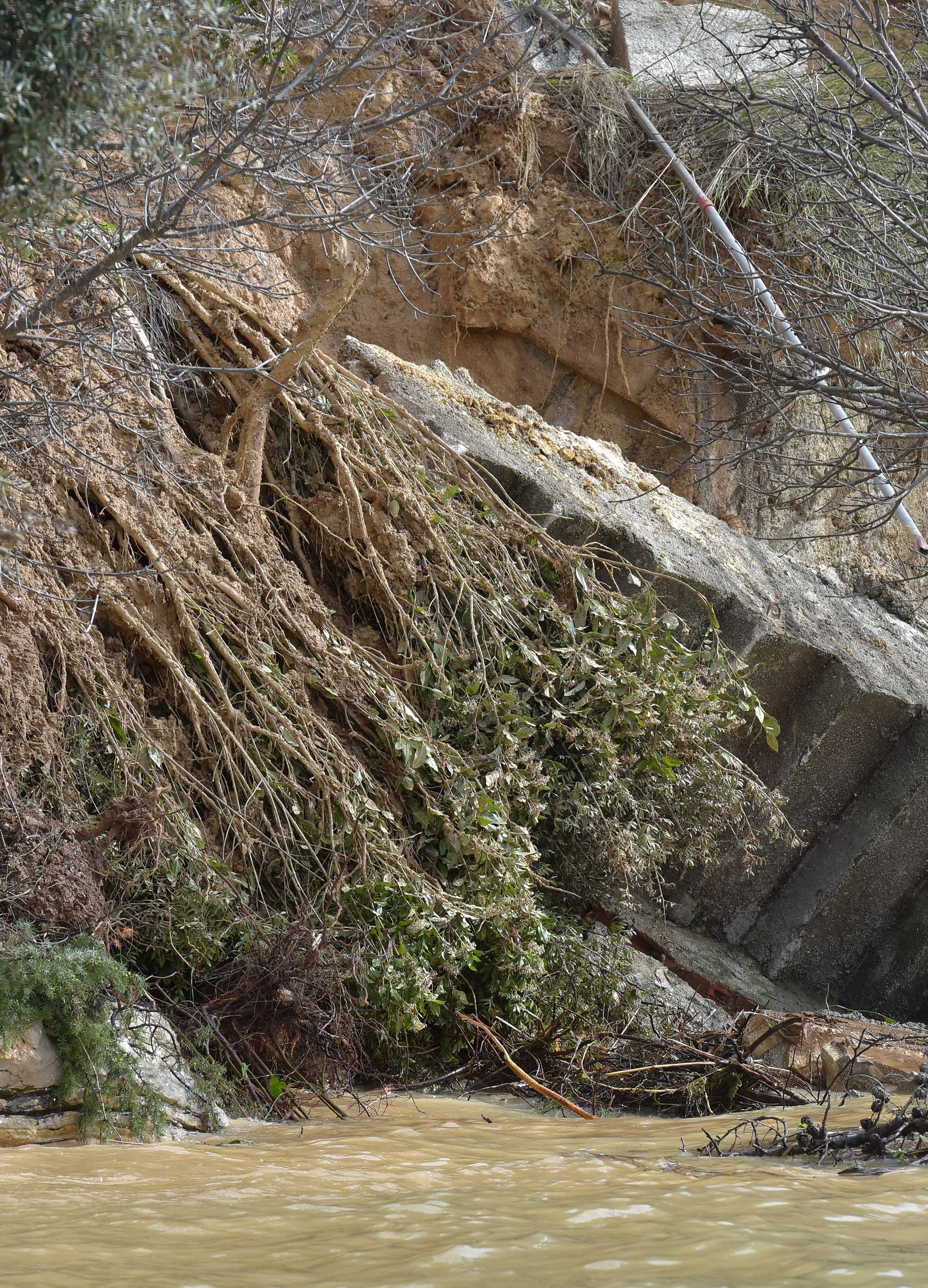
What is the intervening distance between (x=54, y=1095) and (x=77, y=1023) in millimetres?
183

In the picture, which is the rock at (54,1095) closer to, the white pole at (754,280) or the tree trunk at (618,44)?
the white pole at (754,280)

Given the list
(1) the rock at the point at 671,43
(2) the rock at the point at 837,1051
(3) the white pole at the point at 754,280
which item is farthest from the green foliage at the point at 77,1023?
(1) the rock at the point at 671,43

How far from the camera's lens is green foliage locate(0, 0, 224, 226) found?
1571 millimetres

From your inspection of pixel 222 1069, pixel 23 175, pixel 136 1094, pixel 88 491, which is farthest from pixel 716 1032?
pixel 23 175

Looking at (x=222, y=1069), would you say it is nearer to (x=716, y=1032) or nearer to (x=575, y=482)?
(x=716, y=1032)

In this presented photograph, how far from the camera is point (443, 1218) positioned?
1.80m

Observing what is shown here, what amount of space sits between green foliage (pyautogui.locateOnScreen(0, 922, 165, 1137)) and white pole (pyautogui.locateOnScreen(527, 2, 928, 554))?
121 inches

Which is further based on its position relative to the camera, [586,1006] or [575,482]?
[575,482]

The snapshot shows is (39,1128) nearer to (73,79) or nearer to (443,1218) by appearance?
(443,1218)

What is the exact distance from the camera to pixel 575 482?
5.72m

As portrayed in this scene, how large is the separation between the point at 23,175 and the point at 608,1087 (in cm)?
347

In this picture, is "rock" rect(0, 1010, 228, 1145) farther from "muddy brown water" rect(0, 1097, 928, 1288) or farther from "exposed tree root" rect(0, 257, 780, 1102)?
"exposed tree root" rect(0, 257, 780, 1102)

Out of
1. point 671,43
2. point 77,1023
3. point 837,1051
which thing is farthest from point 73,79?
point 671,43

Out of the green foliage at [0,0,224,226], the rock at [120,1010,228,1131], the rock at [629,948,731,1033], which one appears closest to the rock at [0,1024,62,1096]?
the rock at [120,1010,228,1131]
